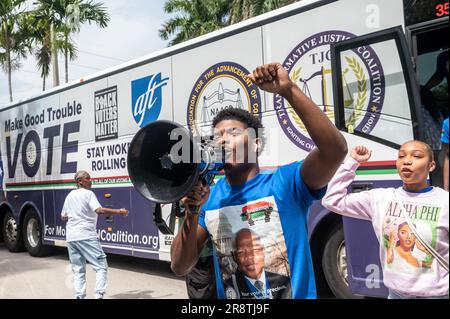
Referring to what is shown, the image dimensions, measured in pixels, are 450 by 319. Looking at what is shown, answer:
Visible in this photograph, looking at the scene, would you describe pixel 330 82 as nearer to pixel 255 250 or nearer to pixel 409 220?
pixel 409 220

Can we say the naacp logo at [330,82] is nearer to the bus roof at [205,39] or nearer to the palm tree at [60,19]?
the bus roof at [205,39]

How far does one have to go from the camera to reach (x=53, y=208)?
8883mm

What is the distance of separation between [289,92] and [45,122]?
8221mm

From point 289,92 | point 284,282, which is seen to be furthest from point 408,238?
point 289,92

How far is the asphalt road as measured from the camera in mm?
6035

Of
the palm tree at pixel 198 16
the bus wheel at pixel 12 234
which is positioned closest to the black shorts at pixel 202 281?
the bus wheel at pixel 12 234

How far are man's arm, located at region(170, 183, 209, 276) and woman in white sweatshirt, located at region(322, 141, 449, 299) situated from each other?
89 cm

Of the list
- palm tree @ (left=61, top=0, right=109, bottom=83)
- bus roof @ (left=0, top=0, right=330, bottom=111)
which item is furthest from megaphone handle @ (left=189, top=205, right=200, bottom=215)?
palm tree @ (left=61, top=0, right=109, bottom=83)

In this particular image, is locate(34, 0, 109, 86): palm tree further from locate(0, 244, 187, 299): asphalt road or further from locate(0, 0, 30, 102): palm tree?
locate(0, 244, 187, 299): asphalt road

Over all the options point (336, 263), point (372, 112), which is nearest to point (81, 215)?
point (336, 263)

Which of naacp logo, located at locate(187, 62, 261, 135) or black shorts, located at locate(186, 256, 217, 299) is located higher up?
naacp logo, located at locate(187, 62, 261, 135)

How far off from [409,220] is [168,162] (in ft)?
3.79

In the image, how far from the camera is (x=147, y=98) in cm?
665
